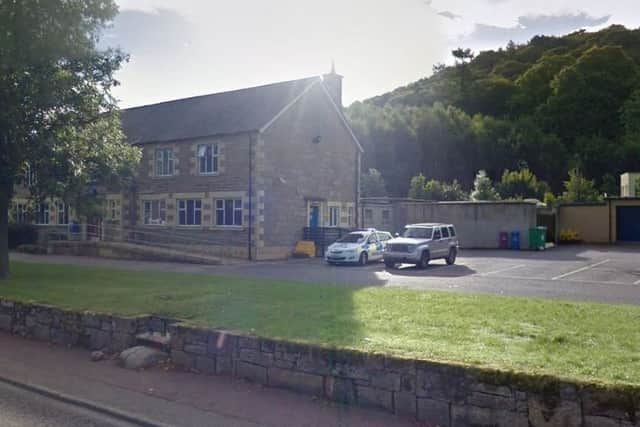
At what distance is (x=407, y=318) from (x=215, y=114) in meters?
26.1

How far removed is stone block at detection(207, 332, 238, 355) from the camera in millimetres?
8414

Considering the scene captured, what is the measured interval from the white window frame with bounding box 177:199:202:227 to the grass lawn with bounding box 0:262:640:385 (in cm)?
1635

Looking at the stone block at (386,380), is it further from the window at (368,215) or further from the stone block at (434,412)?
the window at (368,215)

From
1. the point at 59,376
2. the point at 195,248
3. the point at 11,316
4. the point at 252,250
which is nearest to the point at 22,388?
the point at 59,376

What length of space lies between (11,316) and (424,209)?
3009cm

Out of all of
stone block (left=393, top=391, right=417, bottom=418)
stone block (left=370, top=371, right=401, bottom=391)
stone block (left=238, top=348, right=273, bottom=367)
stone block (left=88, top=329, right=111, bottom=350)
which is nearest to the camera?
stone block (left=393, top=391, right=417, bottom=418)

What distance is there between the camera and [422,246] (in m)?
24.2

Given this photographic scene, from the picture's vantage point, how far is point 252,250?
28.8m

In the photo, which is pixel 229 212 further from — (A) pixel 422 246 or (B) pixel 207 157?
(A) pixel 422 246

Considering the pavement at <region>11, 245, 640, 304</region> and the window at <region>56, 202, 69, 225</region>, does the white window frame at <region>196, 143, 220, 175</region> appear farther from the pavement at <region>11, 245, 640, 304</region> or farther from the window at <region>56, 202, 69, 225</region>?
the window at <region>56, 202, 69, 225</region>

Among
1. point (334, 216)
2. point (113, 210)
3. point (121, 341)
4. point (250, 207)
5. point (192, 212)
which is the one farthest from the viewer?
point (113, 210)

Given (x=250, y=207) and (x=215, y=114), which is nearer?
(x=250, y=207)

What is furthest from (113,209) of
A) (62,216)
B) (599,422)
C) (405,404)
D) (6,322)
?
(599,422)

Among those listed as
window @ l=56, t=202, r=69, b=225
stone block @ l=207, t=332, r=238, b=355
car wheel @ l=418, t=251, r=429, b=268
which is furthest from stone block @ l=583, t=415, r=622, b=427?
window @ l=56, t=202, r=69, b=225
